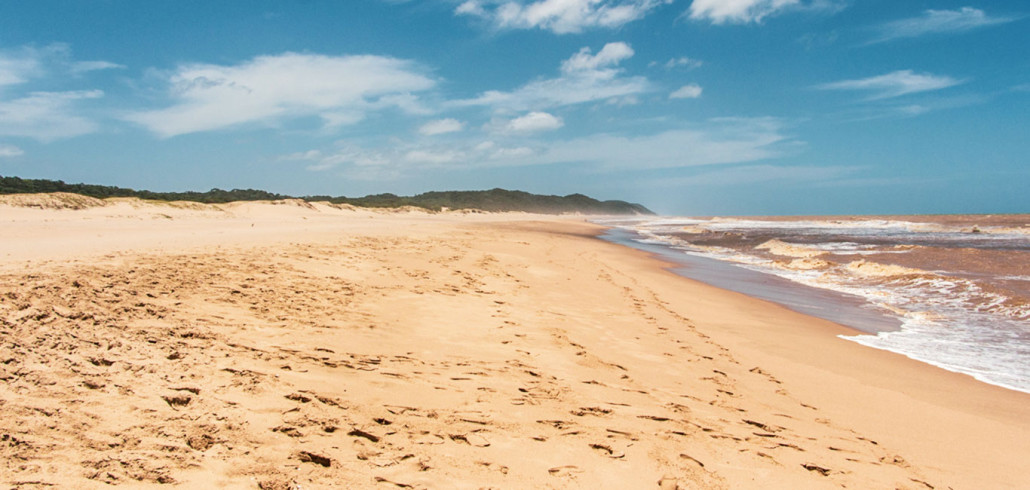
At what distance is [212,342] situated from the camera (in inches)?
152

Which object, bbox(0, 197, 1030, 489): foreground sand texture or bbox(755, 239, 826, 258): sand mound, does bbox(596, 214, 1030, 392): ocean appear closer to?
bbox(755, 239, 826, 258): sand mound

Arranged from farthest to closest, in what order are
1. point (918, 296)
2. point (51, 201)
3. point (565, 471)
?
point (51, 201) → point (918, 296) → point (565, 471)

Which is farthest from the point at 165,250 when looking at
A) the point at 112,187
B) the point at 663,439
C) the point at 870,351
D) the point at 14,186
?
the point at 112,187

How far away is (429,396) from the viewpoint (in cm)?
339

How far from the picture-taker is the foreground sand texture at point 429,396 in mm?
2408

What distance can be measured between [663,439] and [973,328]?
6.85 meters

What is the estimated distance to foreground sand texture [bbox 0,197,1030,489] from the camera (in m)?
2.41

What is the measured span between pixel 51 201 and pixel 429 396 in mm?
24287

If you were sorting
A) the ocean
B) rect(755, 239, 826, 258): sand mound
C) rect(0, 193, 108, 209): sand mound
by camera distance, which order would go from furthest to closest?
rect(0, 193, 108, 209): sand mound, rect(755, 239, 826, 258): sand mound, the ocean

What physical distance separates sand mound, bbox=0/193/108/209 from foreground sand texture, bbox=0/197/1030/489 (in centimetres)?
1736

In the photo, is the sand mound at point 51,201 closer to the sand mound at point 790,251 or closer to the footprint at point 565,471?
the footprint at point 565,471

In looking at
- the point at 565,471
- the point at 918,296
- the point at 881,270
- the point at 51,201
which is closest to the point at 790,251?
the point at 881,270

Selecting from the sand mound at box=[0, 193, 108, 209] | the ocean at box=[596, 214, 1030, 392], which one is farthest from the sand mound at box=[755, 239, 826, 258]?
the sand mound at box=[0, 193, 108, 209]

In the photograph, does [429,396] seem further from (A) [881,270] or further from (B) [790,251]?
(B) [790,251]
